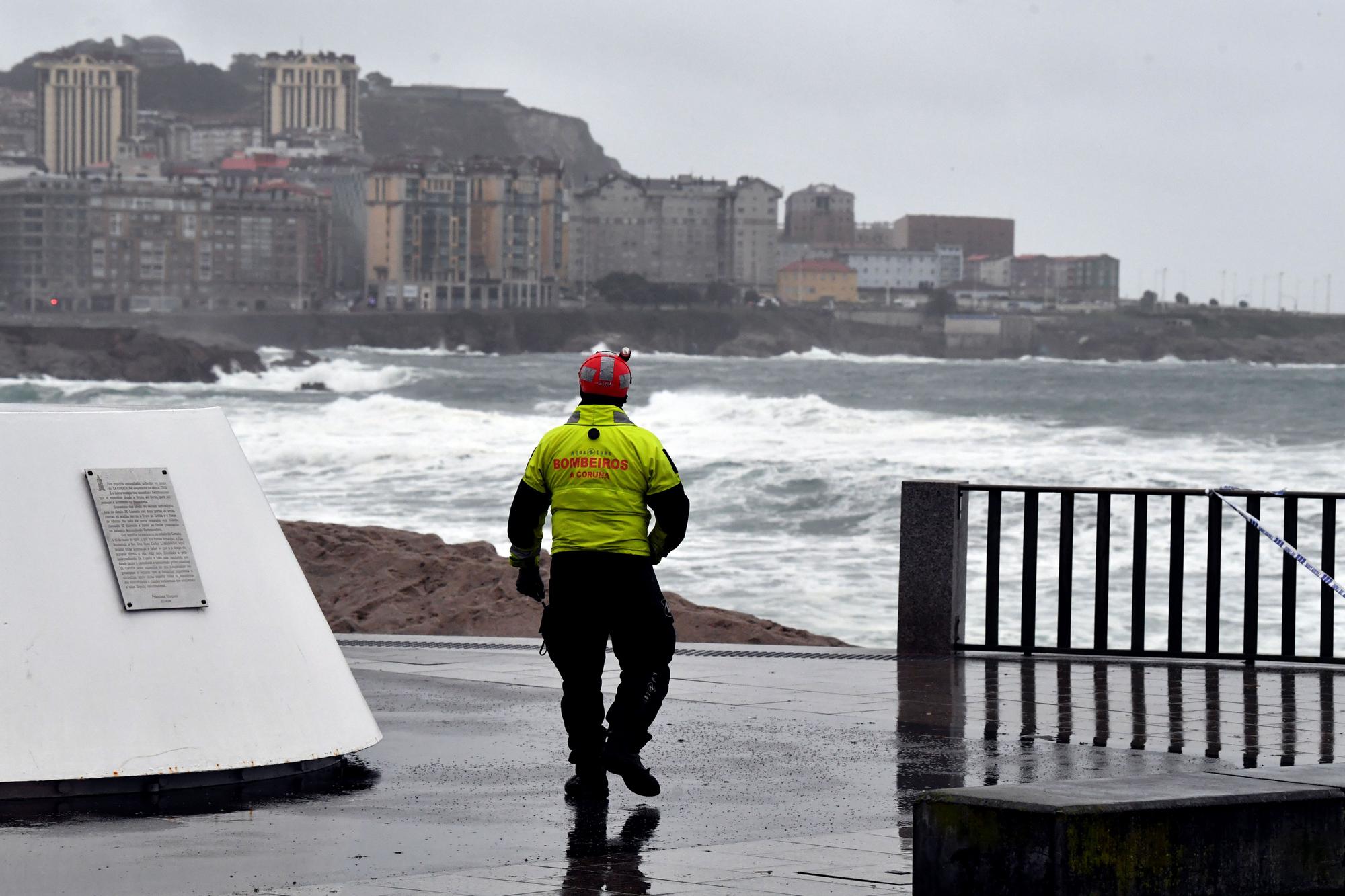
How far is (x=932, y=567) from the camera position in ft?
38.4

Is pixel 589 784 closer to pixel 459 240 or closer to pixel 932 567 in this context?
pixel 932 567

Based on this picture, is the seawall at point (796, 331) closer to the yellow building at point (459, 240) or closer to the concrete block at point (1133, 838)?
the yellow building at point (459, 240)

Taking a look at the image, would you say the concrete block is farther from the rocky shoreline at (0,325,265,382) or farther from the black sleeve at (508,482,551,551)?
the rocky shoreline at (0,325,265,382)

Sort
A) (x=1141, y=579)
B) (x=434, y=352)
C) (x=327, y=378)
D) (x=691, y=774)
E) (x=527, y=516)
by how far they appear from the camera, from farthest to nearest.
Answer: (x=434, y=352), (x=327, y=378), (x=1141, y=579), (x=691, y=774), (x=527, y=516)

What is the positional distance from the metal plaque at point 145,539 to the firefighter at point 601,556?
47.7 inches

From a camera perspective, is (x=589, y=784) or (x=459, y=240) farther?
(x=459, y=240)

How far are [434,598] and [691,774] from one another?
8771 millimetres

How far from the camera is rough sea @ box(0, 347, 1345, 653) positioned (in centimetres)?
2292

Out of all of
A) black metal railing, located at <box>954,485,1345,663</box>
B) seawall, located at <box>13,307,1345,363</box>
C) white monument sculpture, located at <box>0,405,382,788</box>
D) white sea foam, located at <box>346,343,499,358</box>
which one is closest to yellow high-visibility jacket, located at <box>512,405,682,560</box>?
white monument sculpture, located at <box>0,405,382,788</box>

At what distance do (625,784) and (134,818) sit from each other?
1.71 m

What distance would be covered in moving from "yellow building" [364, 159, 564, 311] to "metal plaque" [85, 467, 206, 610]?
174 m

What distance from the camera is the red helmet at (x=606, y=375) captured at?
7.25 m

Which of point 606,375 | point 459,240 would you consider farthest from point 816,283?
point 606,375

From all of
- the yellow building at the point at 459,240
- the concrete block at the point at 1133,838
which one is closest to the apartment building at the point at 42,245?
the yellow building at the point at 459,240
